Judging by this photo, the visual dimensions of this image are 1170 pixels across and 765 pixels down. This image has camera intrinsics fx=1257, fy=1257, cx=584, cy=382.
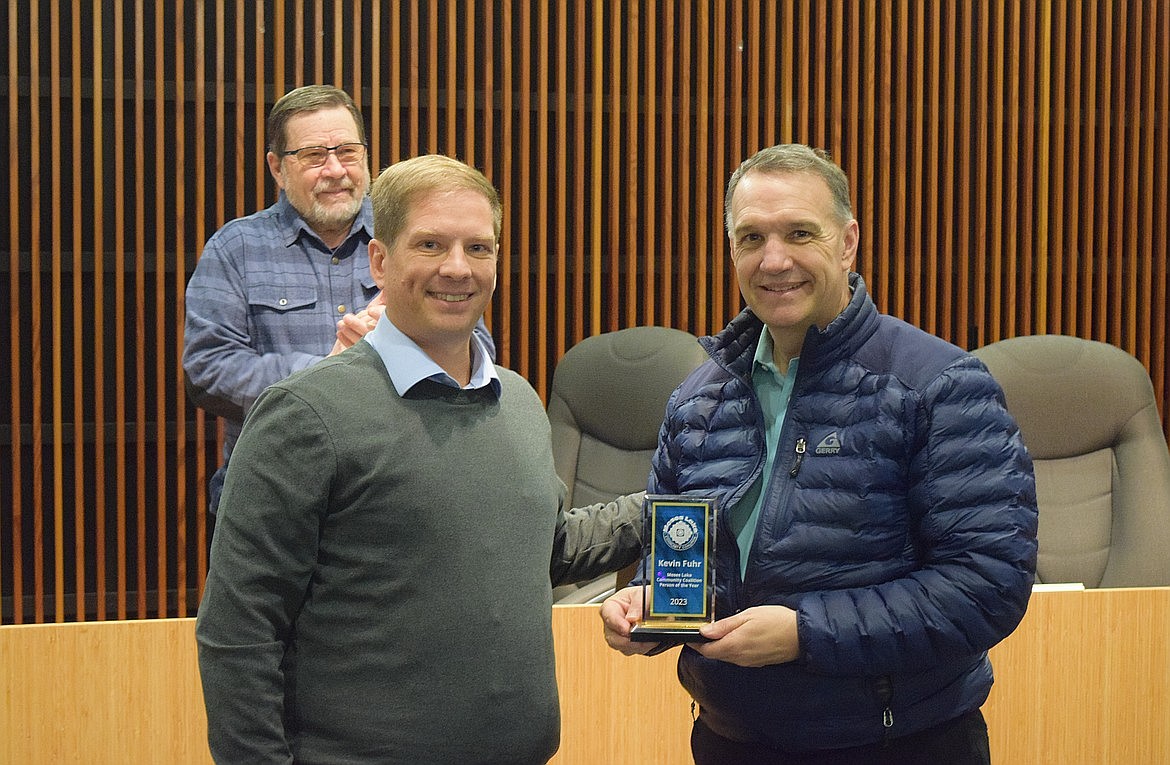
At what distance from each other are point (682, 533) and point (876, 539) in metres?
0.27

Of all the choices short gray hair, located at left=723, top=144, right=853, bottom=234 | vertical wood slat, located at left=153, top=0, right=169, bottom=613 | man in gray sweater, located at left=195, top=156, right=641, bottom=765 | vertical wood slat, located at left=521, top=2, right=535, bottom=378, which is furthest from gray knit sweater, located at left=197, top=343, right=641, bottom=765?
vertical wood slat, located at left=521, top=2, right=535, bottom=378

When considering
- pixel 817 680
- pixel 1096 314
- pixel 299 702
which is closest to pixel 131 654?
pixel 299 702

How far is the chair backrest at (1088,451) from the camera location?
3.63m

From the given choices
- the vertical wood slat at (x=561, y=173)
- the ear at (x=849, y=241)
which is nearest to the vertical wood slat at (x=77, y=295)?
the vertical wood slat at (x=561, y=173)

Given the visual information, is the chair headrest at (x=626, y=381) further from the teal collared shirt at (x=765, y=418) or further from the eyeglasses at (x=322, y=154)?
the teal collared shirt at (x=765, y=418)

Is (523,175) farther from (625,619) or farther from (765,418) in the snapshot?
(625,619)

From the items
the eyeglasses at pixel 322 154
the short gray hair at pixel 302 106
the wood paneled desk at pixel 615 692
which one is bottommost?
the wood paneled desk at pixel 615 692

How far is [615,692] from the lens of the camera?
2.61 meters

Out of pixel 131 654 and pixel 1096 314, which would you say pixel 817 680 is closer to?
pixel 131 654

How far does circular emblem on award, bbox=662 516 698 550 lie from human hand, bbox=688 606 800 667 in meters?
0.12

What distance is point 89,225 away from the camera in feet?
→ 14.2

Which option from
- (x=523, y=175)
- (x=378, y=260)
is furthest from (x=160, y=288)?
(x=378, y=260)

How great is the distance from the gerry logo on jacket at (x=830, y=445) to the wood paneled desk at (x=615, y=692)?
0.99m

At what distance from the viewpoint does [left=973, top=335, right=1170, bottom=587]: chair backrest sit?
363cm
